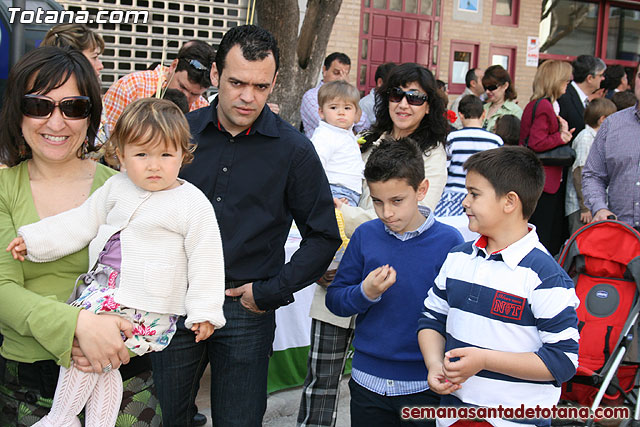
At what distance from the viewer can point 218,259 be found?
2.28 m

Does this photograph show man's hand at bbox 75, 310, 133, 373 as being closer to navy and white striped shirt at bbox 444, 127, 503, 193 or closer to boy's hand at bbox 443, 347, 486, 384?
boy's hand at bbox 443, 347, 486, 384

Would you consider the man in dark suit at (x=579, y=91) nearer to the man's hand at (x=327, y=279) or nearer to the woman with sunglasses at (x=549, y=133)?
the woman with sunglasses at (x=549, y=133)

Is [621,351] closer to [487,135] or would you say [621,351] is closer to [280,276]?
[280,276]

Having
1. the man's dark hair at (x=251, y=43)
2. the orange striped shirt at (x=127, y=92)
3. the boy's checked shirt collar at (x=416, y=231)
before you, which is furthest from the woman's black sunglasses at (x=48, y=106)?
the orange striped shirt at (x=127, y=92)

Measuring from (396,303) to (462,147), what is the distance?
10.4 feet

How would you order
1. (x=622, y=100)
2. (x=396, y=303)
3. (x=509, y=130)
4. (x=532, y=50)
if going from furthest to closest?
(x=532, y=50), (x=622, y=100), (x=509, y=130), (x=396, y=303)

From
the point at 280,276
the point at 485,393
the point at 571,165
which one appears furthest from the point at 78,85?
the point at 571,165

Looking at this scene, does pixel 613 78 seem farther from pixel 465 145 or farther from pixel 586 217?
pixel 465 145

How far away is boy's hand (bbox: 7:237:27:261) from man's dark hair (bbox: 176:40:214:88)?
134 inches

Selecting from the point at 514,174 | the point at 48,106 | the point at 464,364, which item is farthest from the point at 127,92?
the point at 464,364

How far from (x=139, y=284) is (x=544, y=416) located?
1.56 m

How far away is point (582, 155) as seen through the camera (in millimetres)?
7230

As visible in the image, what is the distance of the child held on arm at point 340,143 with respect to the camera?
4.18 metres

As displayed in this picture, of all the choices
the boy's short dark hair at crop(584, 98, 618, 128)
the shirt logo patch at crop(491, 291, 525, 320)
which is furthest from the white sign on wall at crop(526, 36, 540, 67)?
the shirt logo patch at crop(491, 291, 525, 320)
